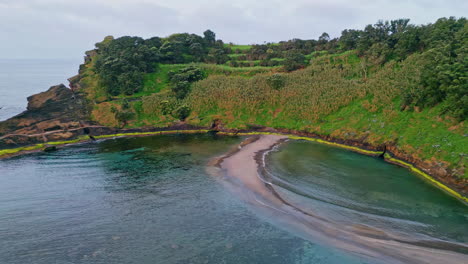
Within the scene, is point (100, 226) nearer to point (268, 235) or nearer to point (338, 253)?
point (268, 235)

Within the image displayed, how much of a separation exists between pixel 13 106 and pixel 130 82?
53.3 metres

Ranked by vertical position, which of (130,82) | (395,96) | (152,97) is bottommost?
(395,96)

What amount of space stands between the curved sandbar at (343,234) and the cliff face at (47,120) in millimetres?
50200

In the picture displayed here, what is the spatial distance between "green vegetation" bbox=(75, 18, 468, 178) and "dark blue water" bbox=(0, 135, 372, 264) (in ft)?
90.3

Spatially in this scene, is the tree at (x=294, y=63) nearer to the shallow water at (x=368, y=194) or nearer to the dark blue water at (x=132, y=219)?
the shallow water at (x=368, y=194)

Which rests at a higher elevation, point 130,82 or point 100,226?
point 130,82

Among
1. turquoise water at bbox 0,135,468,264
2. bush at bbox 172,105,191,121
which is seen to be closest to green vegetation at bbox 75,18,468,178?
bush at bbox 172,105,191,121

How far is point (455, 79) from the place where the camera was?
153ft

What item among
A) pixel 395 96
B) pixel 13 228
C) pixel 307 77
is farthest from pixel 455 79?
pixel 13 228

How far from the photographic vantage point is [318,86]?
246 feet

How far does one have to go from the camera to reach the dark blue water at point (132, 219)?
27.5 m

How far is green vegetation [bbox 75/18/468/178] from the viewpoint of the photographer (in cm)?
4976

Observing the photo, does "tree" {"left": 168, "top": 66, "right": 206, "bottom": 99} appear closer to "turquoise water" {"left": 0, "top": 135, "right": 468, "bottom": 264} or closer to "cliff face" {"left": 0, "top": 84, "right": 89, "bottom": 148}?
"cliff face" {"left": 0, "top": 84, "right": 89, "bottom": 148}

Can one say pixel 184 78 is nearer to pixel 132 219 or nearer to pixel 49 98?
pixel 49 98
